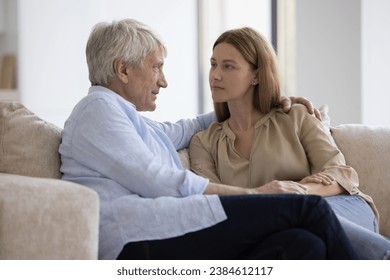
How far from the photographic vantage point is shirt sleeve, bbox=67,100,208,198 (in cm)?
212

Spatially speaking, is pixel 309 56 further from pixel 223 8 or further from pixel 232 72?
pixel 232 72

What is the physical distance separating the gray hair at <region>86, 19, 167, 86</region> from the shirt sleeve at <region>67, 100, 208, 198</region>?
0.75 feet

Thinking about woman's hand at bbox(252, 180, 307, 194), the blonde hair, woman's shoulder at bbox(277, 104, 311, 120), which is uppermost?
the blonde hair

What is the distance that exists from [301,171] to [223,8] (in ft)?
13.7

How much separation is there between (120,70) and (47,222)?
2.28ft

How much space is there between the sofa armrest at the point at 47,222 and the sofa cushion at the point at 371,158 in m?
1.33

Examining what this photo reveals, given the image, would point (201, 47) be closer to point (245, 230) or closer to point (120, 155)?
point (120, 155)

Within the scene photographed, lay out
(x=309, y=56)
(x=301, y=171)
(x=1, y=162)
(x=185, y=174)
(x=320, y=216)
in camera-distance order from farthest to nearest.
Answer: (x=309, y=56)
(x=301, y=171)
(x=1, y=162)
(x=185, y=174)
(x=320, y=216)

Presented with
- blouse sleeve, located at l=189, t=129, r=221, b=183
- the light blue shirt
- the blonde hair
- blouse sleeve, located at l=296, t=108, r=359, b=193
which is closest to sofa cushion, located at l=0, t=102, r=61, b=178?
Answer: the light blue shirt

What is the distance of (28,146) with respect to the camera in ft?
7.75

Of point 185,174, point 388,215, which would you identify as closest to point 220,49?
point 185,174

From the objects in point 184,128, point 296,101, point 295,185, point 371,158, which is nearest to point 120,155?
point 295,185

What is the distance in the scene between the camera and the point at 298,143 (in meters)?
2.70

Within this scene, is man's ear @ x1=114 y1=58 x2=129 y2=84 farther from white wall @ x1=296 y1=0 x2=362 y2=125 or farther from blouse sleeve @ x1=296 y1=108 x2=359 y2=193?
white wall @ x1=296 y1=0 x2=362 y2=125
